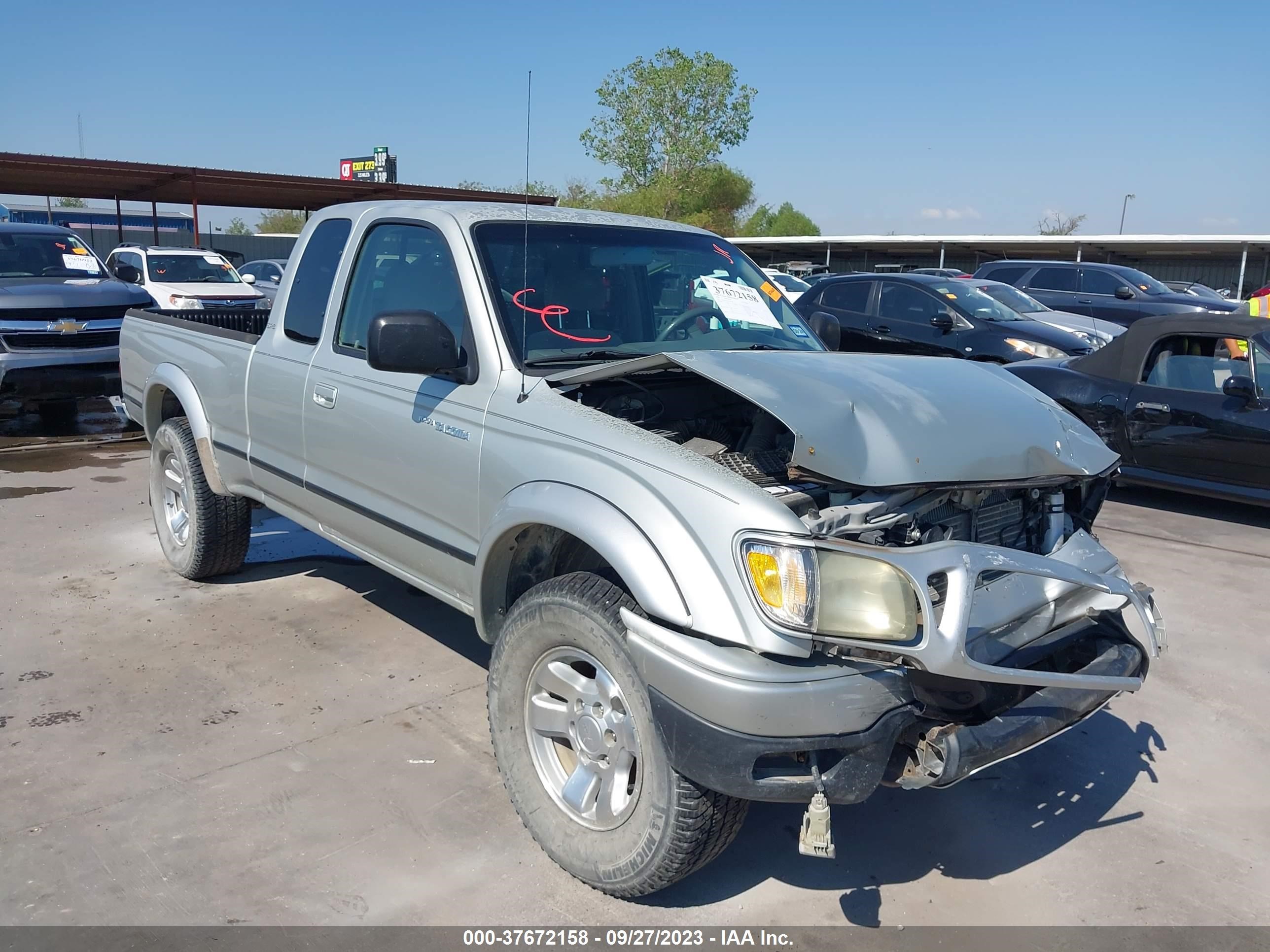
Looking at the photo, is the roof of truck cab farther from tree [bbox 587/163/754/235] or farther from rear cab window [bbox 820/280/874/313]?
tree [bbox 587/163/754/235]

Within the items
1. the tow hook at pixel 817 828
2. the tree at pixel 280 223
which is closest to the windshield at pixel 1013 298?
the tow hook at pixel 817 828

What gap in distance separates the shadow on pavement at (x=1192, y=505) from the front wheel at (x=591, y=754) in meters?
6.08

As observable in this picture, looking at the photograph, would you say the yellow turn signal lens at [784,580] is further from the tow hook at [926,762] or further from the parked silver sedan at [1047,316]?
the parked silver sedan at [1047,316]

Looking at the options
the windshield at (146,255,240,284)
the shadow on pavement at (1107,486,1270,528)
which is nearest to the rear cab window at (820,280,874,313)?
the shadow on pavement at (1107,486,1270,528)

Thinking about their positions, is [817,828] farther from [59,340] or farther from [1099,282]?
[1099,282]

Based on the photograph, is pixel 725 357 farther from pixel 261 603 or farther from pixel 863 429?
pixel 261 603

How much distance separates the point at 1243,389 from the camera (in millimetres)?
7012

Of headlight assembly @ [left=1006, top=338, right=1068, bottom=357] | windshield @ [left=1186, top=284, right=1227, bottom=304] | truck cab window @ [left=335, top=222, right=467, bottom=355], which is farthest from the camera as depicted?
windshield @ [left=1186, top=284, right=1227, bottom=304]

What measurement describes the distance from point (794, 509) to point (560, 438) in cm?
75

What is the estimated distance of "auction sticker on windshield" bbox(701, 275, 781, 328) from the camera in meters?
4.14

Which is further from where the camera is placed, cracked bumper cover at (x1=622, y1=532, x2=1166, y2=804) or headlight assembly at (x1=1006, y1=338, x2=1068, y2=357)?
headlight assembly at (x1=1006, y1=338, x2=1068, y2=357)

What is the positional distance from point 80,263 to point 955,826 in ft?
35.0

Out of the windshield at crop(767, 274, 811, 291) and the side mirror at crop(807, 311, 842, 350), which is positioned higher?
the side mirror at crop(807, 311, 842, 350)

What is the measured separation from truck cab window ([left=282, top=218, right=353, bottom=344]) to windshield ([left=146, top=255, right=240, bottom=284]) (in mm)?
12665
